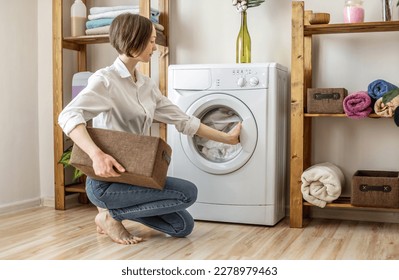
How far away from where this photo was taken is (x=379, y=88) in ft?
8.97

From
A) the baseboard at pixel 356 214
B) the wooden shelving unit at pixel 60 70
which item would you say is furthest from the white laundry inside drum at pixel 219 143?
the baseboard at pixel 356 214

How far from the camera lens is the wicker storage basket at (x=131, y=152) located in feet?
7.30

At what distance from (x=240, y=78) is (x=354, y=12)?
26.3 inches

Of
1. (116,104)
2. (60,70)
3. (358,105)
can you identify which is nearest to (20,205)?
(60,70)

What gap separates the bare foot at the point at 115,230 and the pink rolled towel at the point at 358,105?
1.20 m

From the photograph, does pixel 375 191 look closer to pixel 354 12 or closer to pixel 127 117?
pixel 354 12

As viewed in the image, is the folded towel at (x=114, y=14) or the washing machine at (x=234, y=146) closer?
the washing machine at (x=234, y=146)

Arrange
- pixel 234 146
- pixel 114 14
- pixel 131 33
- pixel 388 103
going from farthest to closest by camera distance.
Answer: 1. pixel 114 14
2. pixel 234 146
3. pixel 388 103
4. pixel 131 33

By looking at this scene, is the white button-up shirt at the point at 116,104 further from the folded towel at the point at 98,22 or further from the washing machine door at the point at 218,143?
the folded towel at the point at 98,22

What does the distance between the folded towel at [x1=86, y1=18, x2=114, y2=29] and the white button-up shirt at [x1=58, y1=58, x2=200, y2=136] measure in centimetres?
91

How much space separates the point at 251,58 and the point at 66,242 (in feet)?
4.99
